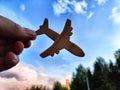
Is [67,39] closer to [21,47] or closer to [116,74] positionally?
[21,47]

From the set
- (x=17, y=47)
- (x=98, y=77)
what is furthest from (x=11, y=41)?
(x=98, y=77)

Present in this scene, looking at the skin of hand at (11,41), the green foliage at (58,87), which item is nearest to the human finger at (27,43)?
the skin of hand at (11,41)

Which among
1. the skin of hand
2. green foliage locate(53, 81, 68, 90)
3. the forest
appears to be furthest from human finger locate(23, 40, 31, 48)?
green foliage locate(53, 81, 68, 90)

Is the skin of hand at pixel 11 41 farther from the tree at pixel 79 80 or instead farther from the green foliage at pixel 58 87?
the green foliage at pixel 58 87

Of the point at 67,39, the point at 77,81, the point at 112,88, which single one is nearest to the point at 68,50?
→ the point at 67,39

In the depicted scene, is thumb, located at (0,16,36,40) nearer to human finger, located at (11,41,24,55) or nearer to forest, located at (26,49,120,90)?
human finger, located at (11,41,24,55)

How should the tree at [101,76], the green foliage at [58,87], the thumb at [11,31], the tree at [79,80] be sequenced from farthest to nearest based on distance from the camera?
the green foliage at [58,87]
the tree at [79,80]
the tree at [101,76]
the thumb at [11,31]
